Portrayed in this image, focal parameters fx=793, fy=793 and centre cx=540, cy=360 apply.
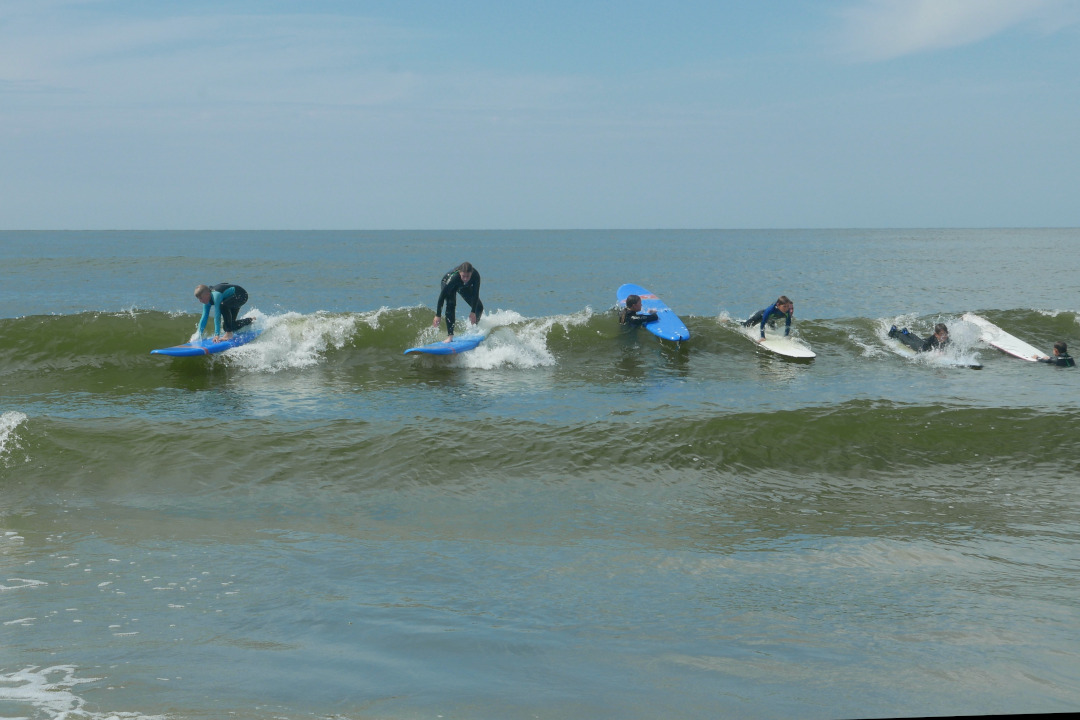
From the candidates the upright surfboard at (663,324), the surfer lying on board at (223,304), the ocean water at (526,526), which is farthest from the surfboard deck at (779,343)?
the surfer lying on board at (223,304)

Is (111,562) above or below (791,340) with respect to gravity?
below

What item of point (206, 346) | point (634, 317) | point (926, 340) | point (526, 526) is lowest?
point (526, 526)

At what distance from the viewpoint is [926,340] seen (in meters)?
19.2

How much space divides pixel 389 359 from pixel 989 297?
3897 cm

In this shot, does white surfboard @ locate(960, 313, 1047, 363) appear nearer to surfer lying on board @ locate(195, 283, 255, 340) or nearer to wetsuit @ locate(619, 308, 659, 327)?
wetsuit @ locate(619, 308, 659, 327)

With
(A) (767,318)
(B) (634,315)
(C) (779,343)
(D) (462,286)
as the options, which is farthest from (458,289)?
(C) (779,343)

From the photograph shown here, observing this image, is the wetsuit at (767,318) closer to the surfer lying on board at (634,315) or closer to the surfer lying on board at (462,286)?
the surfer lying on board at (634,315)

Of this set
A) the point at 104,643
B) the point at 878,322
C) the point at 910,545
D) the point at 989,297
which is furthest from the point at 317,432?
the point at 989,297

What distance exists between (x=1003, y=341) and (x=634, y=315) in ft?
30.1

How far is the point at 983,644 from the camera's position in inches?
203

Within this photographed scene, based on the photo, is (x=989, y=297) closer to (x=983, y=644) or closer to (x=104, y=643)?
(x=983, y=644)

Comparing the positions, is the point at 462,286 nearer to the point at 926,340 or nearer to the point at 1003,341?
the point at 926,340

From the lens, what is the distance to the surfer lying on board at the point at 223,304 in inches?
656

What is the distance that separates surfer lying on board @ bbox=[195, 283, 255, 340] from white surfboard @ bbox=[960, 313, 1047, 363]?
58.0 feet
